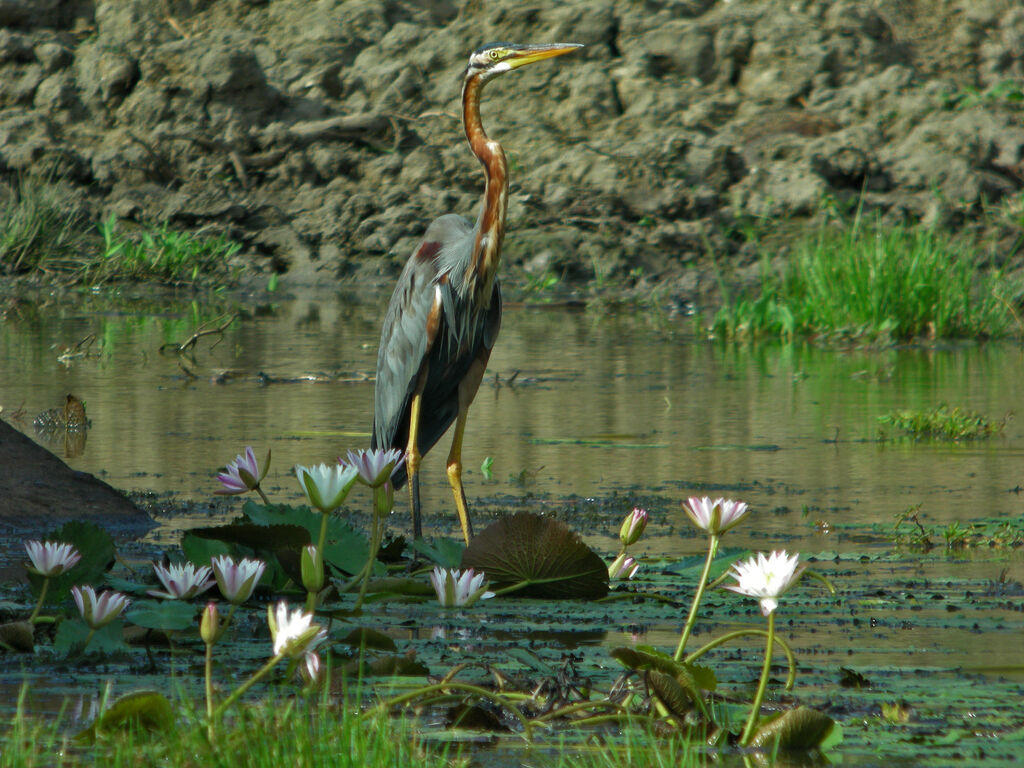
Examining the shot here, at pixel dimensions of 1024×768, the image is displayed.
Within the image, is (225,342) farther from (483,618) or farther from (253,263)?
(483,618)

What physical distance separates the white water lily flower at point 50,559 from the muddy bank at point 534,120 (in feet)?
39.9

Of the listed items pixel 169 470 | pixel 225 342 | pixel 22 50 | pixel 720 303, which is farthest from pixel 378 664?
pixel 22 50

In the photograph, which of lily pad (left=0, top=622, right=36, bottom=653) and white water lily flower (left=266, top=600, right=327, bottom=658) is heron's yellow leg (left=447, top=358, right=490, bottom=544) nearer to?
lily pad (left=0, top=622, right=36, bottom=653)

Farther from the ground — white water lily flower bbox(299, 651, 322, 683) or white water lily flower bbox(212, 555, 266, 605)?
white water lily flower bbox(212, 555, 266, 605)

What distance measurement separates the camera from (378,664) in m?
3.12

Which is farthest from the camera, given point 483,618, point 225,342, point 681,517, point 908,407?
point 225,342

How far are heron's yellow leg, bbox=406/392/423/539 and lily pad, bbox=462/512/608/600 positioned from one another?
0.96m

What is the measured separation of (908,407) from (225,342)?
5.37 meters

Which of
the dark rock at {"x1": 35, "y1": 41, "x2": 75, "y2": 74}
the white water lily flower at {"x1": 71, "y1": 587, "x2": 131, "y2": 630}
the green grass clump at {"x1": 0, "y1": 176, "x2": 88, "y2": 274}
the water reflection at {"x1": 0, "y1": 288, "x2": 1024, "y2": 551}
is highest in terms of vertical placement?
the dark rock at {"x1": 35, "y1": 41, "x2": 75, "y2": 74}

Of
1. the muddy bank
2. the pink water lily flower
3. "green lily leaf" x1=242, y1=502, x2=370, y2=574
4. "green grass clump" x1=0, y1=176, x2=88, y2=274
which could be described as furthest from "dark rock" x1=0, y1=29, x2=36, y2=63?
the pink water lily flower

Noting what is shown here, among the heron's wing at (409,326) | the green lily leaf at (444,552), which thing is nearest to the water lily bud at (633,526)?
the green lily leaf at (444,552)

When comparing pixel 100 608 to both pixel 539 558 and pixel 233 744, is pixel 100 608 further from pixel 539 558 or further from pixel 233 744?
pixel 539 558

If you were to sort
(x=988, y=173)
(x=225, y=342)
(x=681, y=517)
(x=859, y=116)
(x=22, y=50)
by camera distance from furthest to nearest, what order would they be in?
(x=22, y=50)
(x=859, y=116)
(x=988, y=173)
(x=225, y=342)
(x=681, y=517)

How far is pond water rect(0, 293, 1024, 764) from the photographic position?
391cm
